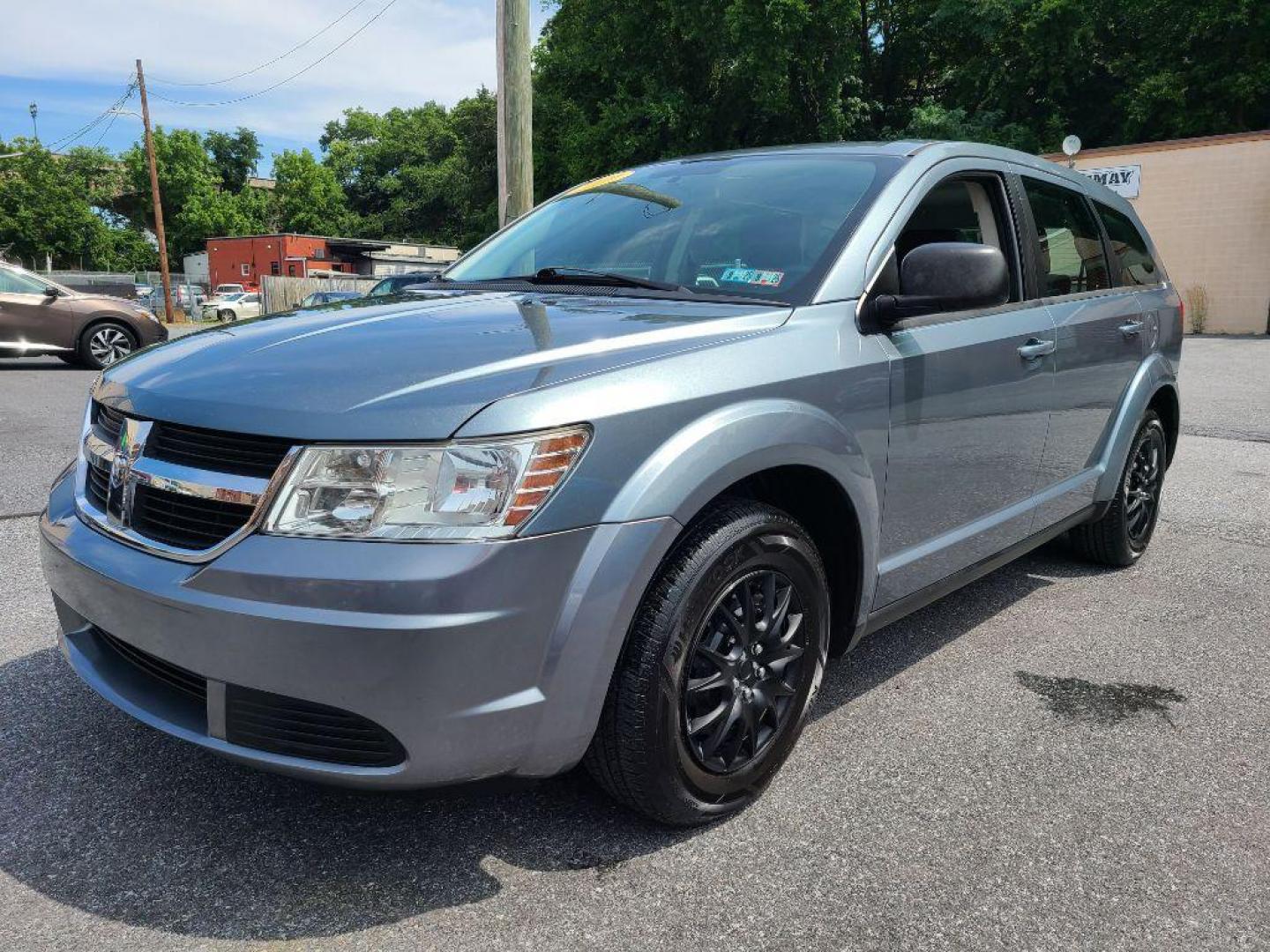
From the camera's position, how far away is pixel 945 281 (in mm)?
2619

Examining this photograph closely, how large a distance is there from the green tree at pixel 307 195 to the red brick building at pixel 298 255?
903 inches

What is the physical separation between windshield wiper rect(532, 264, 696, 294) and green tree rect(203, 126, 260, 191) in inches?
3498

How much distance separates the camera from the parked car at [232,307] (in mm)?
39375

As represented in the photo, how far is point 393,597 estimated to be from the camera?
5.89 ft

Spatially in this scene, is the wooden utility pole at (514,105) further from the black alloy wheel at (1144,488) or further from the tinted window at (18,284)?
the tinted window at (18,284)

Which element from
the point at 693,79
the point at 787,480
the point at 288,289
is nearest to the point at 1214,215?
the point at 693,79

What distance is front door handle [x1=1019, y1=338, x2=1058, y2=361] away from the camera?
10.7 feet

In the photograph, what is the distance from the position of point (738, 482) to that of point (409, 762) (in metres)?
0.96

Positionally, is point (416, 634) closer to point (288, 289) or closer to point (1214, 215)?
point (1214, 215)

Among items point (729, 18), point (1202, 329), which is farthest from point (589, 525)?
point (729, 18)

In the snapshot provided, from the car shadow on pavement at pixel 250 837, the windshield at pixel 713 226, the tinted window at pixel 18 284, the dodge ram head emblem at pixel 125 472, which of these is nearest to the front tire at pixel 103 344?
the tinted window at pixel 18 284

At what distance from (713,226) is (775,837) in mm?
1787

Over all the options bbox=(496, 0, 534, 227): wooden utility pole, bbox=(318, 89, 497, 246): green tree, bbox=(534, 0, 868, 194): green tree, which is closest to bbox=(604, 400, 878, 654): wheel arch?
bbox=(496, 0, 534, 227): wooden utility pole

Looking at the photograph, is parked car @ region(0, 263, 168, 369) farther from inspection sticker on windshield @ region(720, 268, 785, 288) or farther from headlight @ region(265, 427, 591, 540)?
headlight @ region(265, 427, 591, 540)
